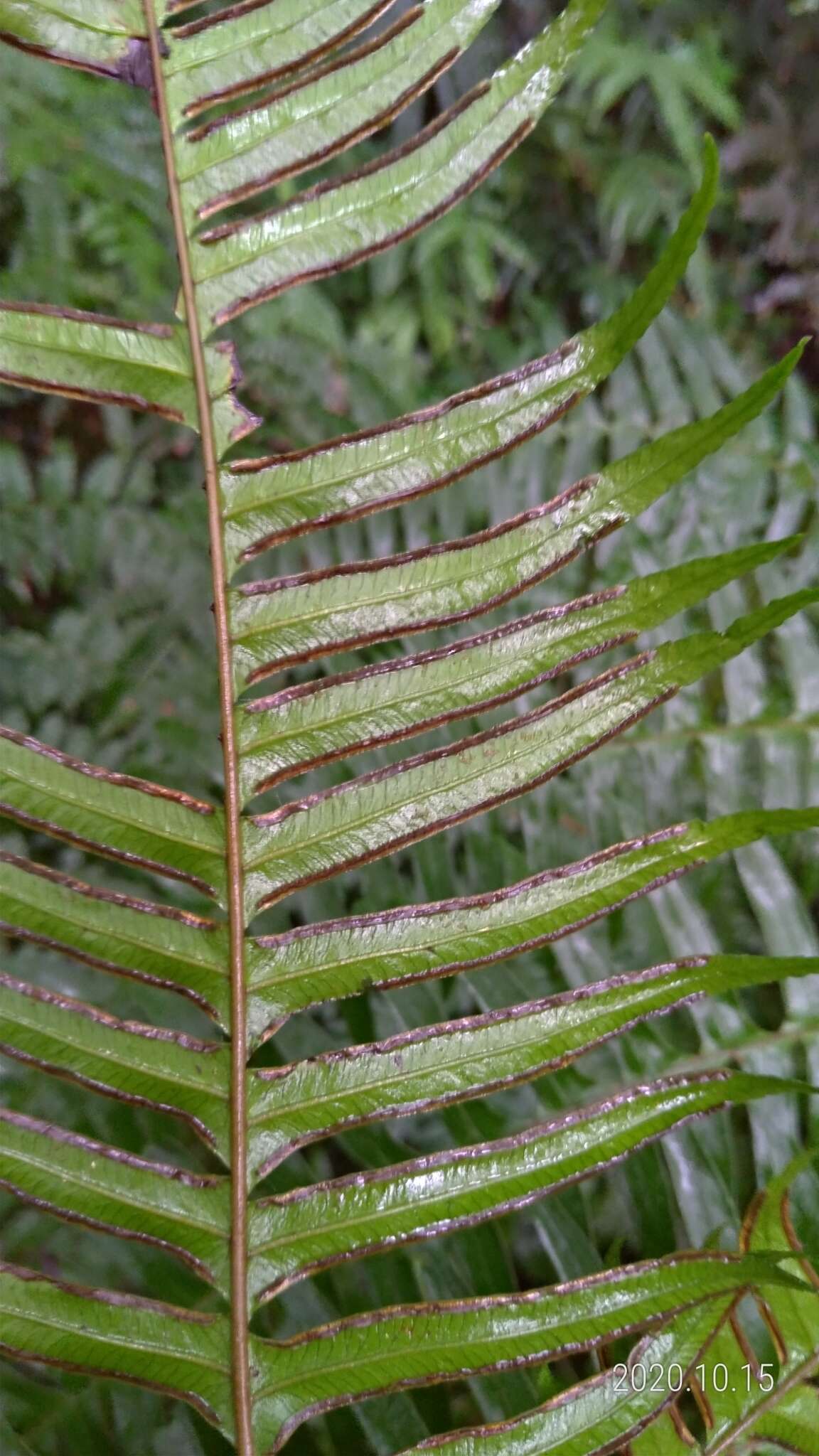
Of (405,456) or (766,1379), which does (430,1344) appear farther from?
(405,456)

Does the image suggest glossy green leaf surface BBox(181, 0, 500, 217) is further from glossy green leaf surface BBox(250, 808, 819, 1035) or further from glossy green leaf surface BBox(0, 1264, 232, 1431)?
glossy green leaf surface BBox(0, 1264, 232, 1431)

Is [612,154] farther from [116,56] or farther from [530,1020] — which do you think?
[530,1020]

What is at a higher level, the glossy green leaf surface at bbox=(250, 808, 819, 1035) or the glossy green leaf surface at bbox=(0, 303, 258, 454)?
A: the glossy green leaf surface at bbox=(0, 303, 258, 454)

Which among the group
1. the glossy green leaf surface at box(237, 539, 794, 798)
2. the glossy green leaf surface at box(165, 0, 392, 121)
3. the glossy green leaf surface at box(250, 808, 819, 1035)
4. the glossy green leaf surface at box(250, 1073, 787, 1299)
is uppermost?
the glossy green leaf surface at box(165, 0, 392, 121)

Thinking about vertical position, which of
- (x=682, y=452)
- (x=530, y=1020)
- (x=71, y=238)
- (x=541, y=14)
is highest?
(x=541, y=14)

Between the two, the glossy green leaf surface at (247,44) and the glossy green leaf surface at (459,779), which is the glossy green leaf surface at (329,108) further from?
the glossy green leaf surface at (459,779)

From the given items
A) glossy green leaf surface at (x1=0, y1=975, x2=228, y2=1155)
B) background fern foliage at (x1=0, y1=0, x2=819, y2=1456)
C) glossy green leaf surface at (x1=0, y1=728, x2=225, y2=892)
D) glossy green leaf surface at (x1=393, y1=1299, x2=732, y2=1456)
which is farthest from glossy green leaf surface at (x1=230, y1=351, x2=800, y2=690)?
glossy green leaf surface at (x1=393, y1=1299, x2=732, y2=1456)

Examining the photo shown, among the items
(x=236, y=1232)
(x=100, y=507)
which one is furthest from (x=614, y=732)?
(x=100, y=507)
